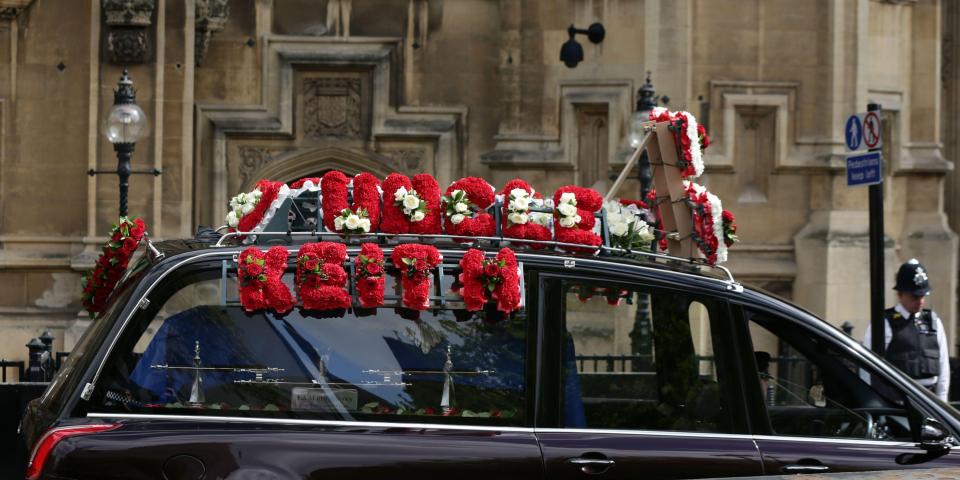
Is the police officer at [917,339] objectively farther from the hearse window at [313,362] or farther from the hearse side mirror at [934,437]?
the hearse window at [313,362]

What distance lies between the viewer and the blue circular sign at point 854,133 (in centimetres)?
1094

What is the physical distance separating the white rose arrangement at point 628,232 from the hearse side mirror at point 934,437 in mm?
1482

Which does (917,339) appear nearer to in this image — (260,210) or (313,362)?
(260,210)

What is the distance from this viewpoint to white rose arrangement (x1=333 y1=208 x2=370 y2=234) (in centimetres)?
640

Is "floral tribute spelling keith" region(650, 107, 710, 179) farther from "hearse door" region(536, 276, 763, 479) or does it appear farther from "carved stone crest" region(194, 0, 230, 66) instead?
"carved stone crest" region(194, 0, 230, 66)

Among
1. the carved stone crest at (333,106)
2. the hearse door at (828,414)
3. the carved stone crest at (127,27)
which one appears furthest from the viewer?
the carved stone crest at (333,106)

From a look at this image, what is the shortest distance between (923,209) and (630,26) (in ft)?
14.2

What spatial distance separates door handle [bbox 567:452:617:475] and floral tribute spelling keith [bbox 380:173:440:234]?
125 centimetres

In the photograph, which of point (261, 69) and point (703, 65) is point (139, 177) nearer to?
point (261, 69)

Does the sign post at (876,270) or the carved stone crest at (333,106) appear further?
the carved stone crest at (333,106)

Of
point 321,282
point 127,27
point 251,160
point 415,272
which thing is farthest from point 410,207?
point 251,160

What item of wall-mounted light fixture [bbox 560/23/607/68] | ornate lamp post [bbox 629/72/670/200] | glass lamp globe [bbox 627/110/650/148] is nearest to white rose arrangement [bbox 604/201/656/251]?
Result: glass lamp globe [bbox 627/110/650/148]

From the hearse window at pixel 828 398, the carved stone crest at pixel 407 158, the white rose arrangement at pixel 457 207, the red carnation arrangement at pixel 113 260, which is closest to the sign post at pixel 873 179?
the hearse window at pixel 828 398

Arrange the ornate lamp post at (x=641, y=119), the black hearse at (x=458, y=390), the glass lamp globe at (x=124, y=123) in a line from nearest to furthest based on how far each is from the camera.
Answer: the black hearse at (x=458, y=390)
the glass lamp globe at (x=124, y=123)
the ornate lamp post at (x=641, y=119)
